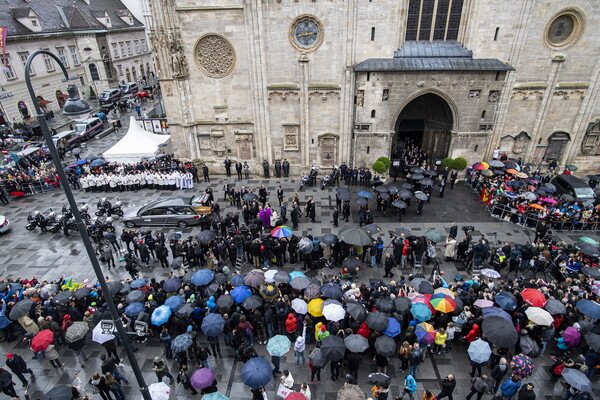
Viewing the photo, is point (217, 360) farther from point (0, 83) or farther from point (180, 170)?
point (0, 83)

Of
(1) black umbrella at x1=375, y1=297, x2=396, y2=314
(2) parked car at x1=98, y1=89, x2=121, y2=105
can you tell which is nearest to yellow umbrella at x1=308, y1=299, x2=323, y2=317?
(1) black umbrella at x1=375, y1=297, x2=396, y2=314

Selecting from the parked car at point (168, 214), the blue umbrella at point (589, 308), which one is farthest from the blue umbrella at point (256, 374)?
the parked car at point (168, 214)

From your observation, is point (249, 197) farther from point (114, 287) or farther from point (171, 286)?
point (114, 287)

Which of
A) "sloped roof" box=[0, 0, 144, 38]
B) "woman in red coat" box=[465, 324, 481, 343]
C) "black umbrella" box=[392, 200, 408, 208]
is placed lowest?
"woman in red coat" box=[465, 324, 481, 343]

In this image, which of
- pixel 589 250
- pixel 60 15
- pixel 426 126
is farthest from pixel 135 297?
pixel 60 15

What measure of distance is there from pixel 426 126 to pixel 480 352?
20.3 metres

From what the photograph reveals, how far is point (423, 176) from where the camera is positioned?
24.0 meters

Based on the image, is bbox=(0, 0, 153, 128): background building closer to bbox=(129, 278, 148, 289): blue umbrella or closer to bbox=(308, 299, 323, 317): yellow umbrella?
bbox=(129, 278, 148, 289): blue umbrella

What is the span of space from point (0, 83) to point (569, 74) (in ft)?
171

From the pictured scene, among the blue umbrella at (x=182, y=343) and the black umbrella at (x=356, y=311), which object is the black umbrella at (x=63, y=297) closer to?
the blue umbrella at (x=182, y=343)

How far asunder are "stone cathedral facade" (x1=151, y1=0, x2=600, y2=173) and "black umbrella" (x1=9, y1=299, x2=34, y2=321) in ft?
53.1

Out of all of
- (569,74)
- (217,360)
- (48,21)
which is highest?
(48,21)

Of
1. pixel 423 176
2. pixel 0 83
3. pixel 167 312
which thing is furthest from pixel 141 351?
pixel 0 83

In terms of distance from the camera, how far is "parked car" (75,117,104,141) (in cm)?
3812
